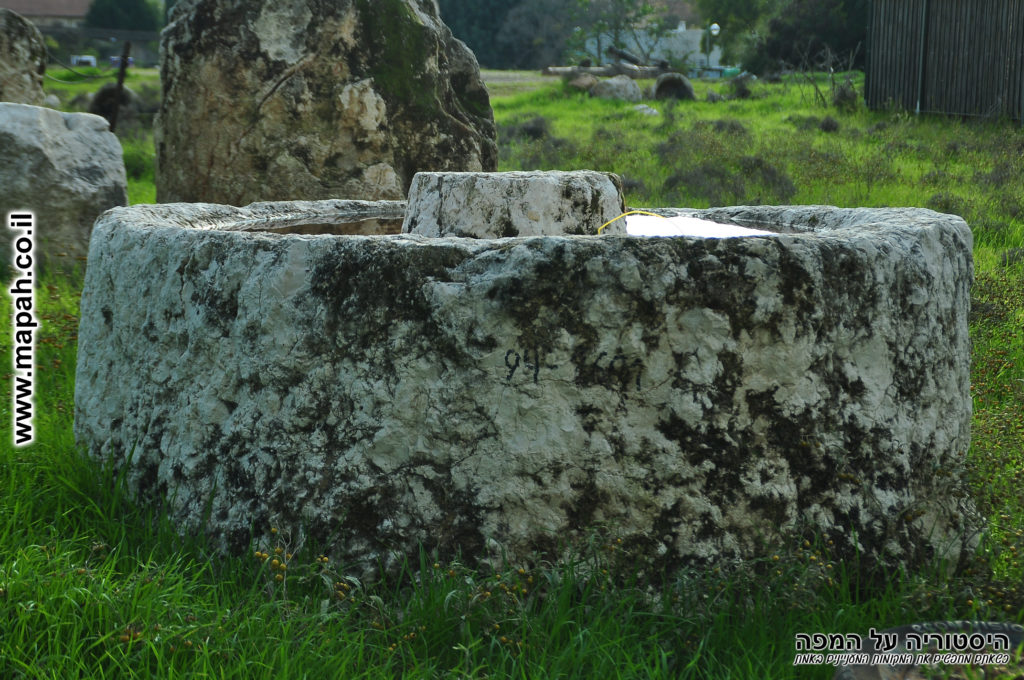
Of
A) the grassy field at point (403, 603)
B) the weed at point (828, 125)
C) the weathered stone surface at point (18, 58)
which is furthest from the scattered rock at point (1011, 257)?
the weathered stone surface at point (18, 58)

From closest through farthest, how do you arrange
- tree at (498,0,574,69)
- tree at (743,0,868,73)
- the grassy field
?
the grassy field
tree at (743,0,868,73)
tree at (498,0,574,69)

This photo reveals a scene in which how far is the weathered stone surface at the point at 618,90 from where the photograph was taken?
1900 centimetres

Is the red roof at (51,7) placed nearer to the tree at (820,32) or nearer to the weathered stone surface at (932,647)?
the tree at (820,32)

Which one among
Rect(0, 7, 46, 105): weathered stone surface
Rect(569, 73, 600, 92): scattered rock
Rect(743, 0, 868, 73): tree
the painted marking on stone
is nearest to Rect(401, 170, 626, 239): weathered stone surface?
the painted marking on stone

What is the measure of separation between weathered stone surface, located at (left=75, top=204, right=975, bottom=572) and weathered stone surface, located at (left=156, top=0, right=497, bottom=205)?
10.6 feet

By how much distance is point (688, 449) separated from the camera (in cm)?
235

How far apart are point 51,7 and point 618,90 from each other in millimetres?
44599

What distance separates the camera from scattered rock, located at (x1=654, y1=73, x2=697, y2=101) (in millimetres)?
18516

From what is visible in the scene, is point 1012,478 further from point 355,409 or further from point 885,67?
point 885,67

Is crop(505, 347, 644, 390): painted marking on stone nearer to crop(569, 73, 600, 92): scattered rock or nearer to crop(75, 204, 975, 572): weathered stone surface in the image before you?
crop(75, 204, 975, 572): weathered stone surface

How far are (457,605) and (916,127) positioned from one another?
Answer: 35.7 ft

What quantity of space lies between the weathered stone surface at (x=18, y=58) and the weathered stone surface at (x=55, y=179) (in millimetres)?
2687

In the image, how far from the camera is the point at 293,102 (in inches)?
221

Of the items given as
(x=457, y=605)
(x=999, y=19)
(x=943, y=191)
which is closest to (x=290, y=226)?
(x=457, y=605)
